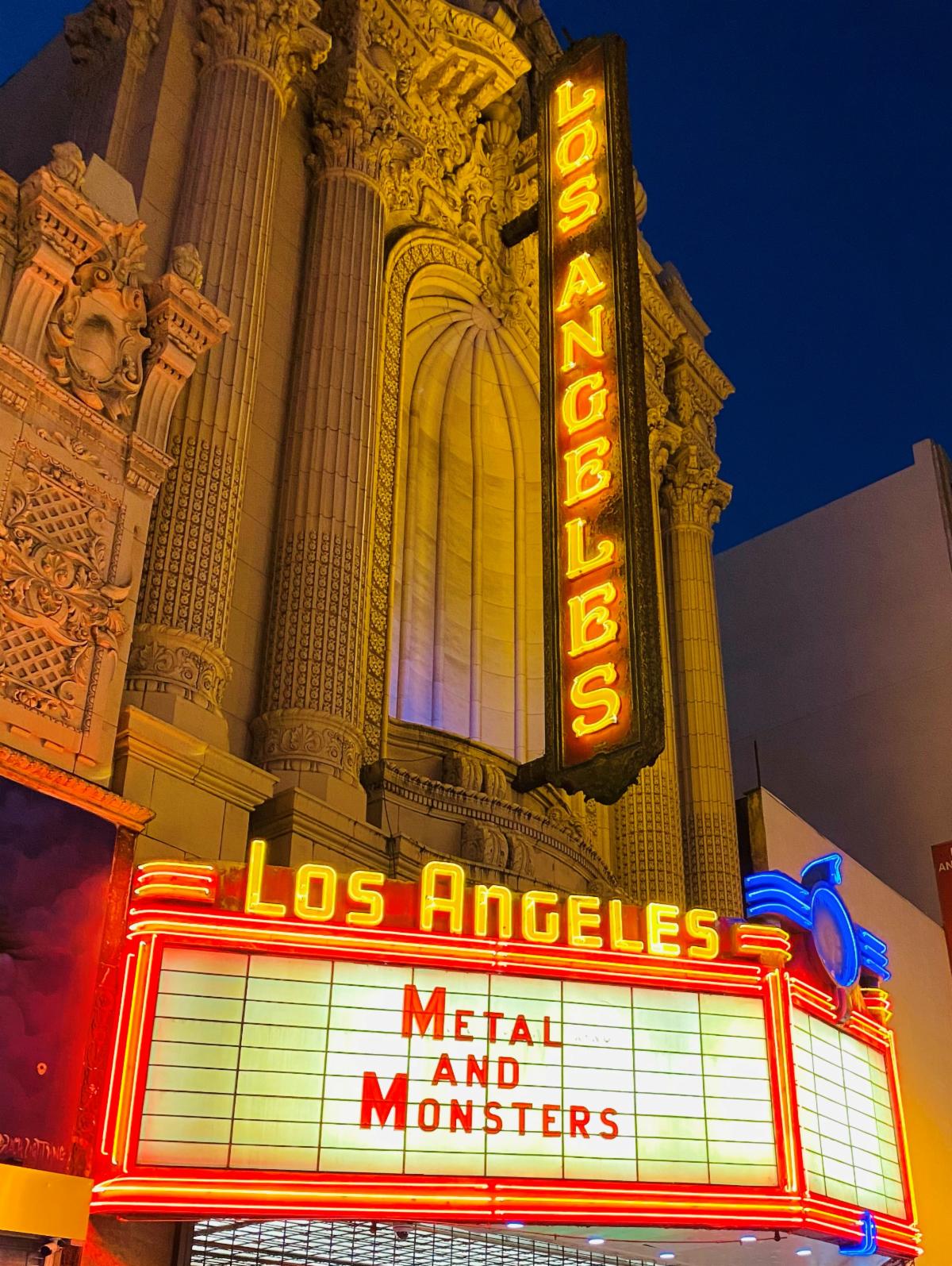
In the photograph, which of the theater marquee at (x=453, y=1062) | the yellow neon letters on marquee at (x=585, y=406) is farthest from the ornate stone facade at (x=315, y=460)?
the yellow neon letters on marquee at (x=585, y=406)

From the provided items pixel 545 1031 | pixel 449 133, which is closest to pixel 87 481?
pixel 545 1031

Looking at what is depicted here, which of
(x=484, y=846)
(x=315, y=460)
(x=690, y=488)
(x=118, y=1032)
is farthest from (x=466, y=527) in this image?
(x=118, y=1032)

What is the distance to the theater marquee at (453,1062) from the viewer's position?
316 inches

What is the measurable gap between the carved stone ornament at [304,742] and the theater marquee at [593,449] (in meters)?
2.01

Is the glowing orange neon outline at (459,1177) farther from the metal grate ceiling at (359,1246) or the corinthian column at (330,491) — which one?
the corinthian column at (330,491)

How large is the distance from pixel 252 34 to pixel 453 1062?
10.8 m

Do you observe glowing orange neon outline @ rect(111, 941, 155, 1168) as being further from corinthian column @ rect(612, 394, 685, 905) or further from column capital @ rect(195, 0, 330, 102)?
column capital @ rect(195, 0, 330, 102)

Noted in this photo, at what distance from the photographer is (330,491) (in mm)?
13156

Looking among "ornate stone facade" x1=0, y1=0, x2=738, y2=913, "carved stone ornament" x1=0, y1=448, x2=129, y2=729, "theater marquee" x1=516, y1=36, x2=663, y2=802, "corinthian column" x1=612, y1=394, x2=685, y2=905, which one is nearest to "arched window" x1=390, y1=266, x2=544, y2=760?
"ornate stone facade" x1=0, y1=0, x2=738, y2=913

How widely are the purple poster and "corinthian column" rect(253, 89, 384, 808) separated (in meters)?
3.18

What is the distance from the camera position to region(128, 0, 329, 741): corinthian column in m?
10.9

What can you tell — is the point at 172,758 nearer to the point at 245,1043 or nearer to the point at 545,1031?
the point at 245,1043

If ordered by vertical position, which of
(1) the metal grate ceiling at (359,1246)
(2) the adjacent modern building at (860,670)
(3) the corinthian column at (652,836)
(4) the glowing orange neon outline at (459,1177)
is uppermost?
(2) the adjacent modern building at (860,670)

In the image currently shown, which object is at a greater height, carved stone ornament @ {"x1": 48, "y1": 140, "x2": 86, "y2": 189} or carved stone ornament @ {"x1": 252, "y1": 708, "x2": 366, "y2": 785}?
carved stone ornament @ {"x1": 48, "y1": 140, "x2": 86, "y2": 189}
